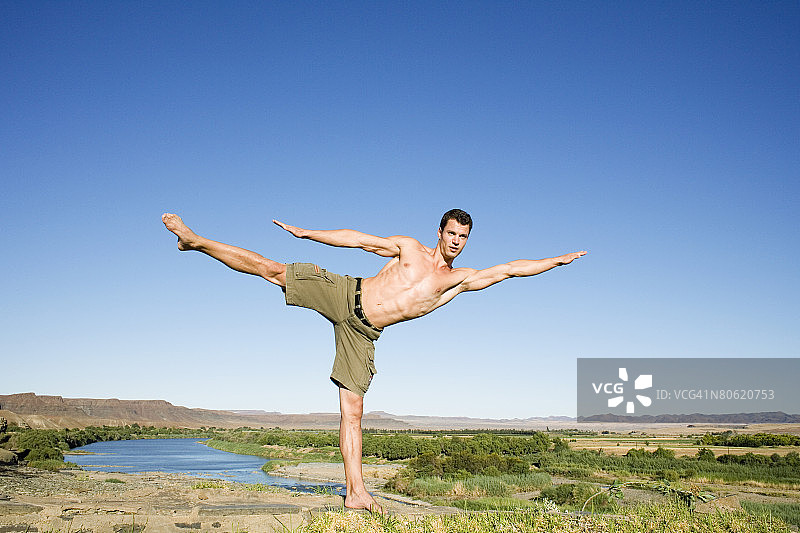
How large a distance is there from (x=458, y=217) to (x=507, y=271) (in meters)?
0.84

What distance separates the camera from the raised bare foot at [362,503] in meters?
5.36

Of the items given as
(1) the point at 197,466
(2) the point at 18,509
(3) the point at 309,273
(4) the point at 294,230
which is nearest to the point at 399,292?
(3) the point at 309,273

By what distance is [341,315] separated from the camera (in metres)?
6.00

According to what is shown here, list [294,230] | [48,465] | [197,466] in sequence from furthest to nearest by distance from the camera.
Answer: [197,466] < [48,465] < [294,230]

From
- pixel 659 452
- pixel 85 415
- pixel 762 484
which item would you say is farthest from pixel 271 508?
pixel 85 415

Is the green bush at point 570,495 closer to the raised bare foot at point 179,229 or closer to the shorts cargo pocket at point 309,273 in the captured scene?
the shorts cargo pocket at point 309,273

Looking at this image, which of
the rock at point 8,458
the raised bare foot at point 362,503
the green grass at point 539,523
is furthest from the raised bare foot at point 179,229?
the rock at point 8,458

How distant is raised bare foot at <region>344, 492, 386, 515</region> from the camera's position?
17.6 ft

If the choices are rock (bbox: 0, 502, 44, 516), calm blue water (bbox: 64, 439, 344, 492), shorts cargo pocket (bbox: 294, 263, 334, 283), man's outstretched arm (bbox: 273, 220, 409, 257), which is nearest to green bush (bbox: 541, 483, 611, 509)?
calm blue water (bbox: 64, 439, 344, 492)

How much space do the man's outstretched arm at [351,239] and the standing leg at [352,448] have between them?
1.43m

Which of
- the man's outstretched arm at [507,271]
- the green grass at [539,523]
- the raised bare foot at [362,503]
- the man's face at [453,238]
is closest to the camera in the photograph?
the green grass at [539,523]

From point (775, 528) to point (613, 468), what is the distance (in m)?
46.9

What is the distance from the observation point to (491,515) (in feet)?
17.4

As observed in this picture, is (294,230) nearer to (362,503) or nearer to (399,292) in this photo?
(399,292)
